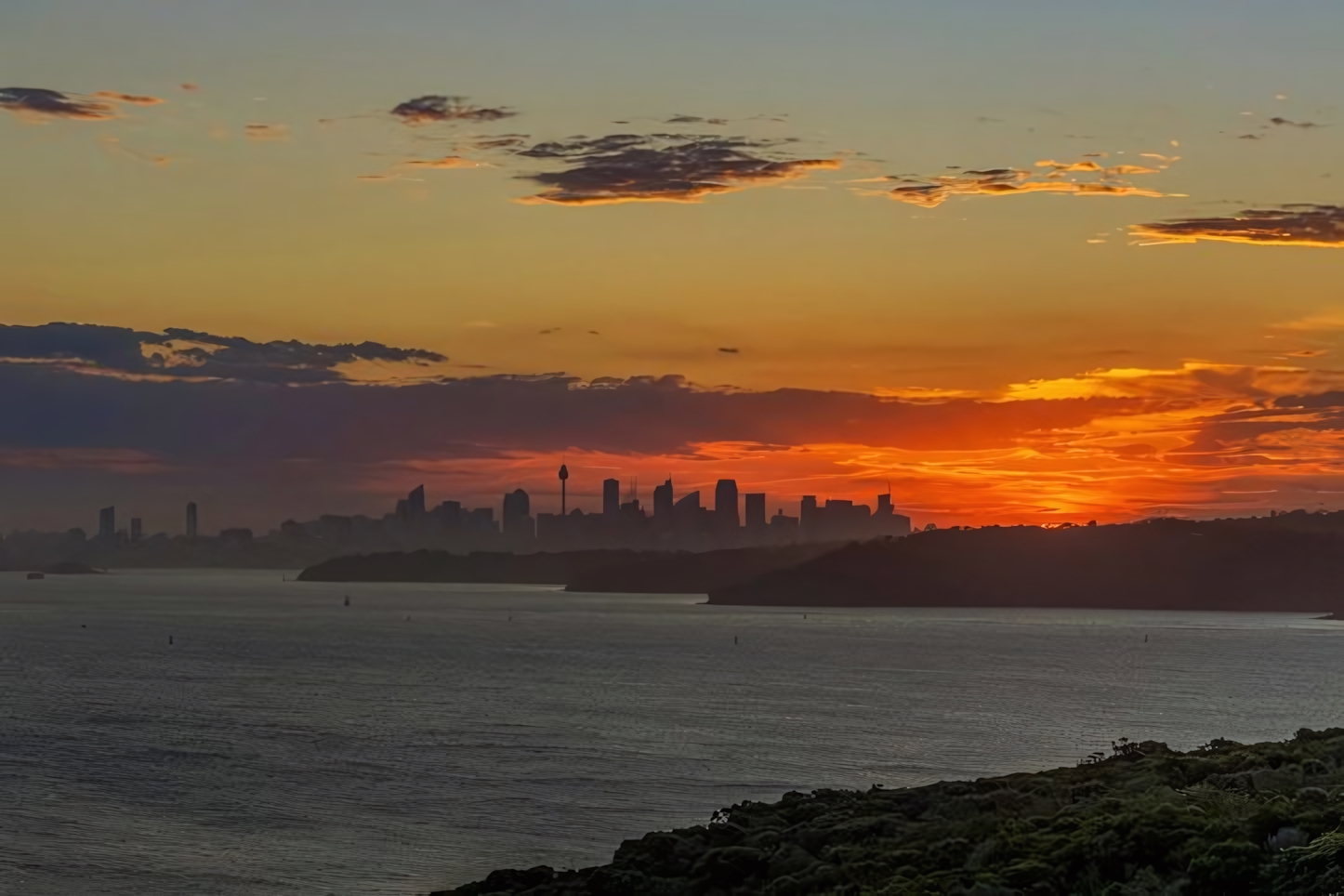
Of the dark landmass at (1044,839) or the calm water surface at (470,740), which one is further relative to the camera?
the calm water surface at (470,740)

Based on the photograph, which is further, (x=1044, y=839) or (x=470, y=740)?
(x=470, y=740)

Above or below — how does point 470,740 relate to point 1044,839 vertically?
below

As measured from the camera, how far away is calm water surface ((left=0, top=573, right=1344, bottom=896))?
1895 inches

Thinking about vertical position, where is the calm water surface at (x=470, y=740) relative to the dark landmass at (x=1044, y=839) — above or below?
below

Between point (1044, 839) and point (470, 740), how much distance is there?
56407 millimetres

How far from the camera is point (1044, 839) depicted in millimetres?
25219

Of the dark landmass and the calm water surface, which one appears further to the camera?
the calm water surface

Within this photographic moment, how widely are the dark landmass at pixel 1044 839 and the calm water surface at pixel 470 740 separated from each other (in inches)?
462

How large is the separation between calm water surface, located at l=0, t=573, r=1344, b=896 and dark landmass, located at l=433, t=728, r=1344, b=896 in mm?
11741

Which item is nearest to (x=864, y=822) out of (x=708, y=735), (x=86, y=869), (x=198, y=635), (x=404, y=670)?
(x=86, y=869)

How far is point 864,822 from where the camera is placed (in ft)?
109

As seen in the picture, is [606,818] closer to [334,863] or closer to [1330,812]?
[334,863]

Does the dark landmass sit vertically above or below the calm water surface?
above

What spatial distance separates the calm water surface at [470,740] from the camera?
48.1m
